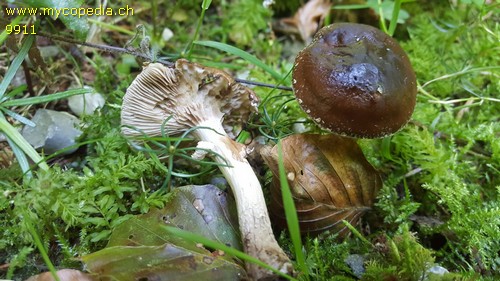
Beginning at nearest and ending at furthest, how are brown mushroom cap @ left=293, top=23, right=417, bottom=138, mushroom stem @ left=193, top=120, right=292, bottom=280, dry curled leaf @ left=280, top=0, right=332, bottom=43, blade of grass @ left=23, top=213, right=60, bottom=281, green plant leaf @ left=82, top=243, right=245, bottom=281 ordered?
blade of grass @ left=23, top=213, right=60, bottom=281
green plant leaf @ left=82, top=243, right=245, bottom=281
mushroom stem @ left=193, top=120, right=292, bottom=280
brown mushroom cap @ left=293, top=23, right=417, bottom=138
dry curled leaf @ left=280, top=0, right=332, bottom=43

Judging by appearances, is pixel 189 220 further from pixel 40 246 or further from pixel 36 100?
pixel 36 100

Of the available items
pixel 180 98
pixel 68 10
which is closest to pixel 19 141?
pixel 68 10

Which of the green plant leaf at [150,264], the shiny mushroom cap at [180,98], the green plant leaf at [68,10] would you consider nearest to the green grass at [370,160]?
the shiny mushroom cap at [180,98]

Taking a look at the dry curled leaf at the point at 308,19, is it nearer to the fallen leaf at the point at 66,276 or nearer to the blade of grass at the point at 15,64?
the blade of grass at the point at 15,64

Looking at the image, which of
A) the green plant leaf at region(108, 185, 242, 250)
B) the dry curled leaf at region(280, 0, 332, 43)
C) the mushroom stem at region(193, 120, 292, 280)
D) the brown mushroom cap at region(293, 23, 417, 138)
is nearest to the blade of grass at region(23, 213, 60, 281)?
the green plant leaf at region(108, 185, 242, 250)

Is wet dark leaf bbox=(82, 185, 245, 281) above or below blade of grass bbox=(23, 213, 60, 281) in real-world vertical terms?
below

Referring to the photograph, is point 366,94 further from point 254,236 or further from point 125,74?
point 125,74

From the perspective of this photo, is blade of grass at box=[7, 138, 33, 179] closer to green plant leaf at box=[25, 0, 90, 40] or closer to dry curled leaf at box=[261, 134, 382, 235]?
green plant leaf at box=[25, 0, 90, 40]
